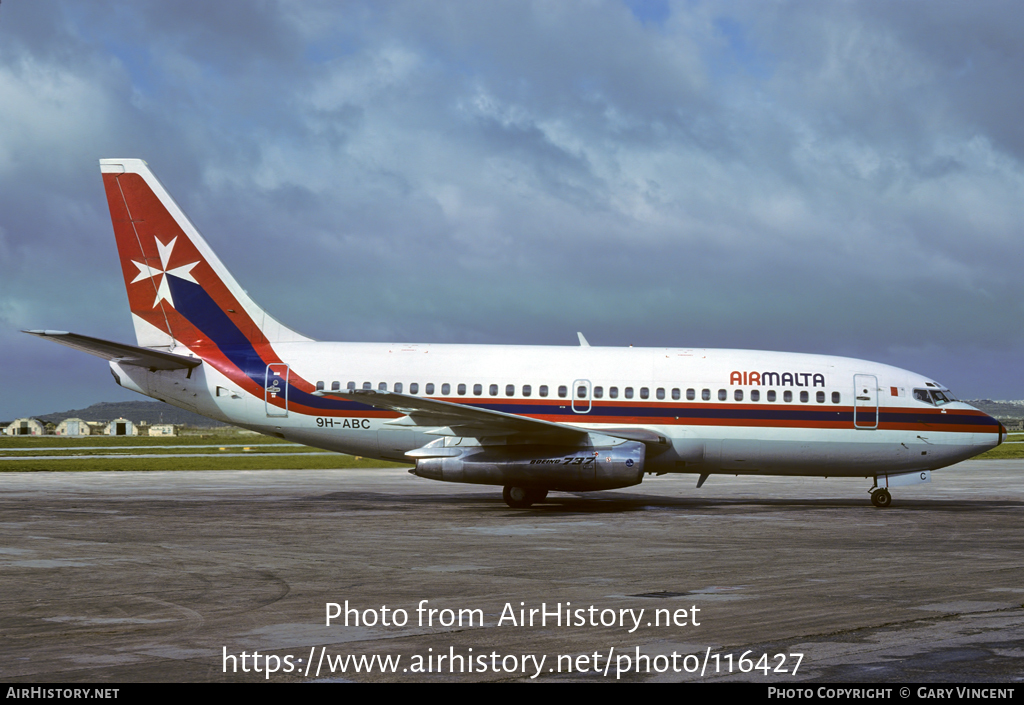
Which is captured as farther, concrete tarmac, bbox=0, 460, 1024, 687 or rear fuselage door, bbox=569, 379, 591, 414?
rear fuselage door, bbox=569, 379, 591, 414

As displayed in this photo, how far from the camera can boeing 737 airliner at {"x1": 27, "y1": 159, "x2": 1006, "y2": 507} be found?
23.6 m

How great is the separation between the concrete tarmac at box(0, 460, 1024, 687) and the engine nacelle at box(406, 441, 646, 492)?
2.72ft

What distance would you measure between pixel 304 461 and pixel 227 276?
2185cm

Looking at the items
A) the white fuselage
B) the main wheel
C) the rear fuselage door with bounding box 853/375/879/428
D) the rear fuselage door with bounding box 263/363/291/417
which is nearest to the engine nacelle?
the white fuselage

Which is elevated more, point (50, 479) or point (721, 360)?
point (721, 360)

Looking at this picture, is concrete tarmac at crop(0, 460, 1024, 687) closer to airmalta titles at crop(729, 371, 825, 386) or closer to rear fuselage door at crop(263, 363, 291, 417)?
rear fuselage door at crop(263, 363, 291, 417)

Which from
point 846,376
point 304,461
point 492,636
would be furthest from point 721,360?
point 304,461

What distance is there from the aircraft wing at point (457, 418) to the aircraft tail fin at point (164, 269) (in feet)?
14.9

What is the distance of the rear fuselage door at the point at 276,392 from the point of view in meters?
24.8

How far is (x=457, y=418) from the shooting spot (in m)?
22.2

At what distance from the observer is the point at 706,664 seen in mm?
7570

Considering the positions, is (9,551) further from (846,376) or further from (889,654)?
(846,376)

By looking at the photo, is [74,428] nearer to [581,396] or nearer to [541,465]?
[581,396]

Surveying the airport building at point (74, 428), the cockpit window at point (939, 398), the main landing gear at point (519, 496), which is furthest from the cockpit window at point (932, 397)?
the airport building at point (74, 428)
